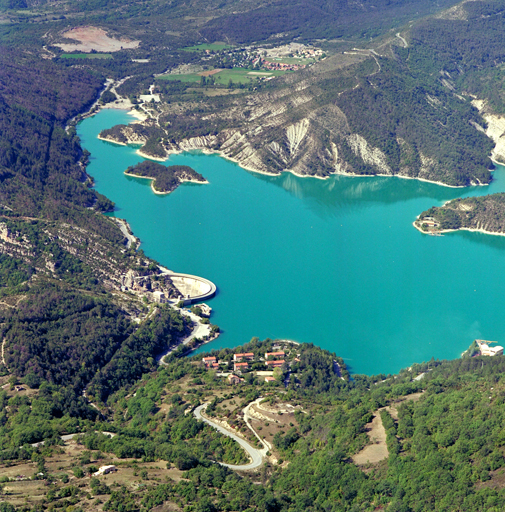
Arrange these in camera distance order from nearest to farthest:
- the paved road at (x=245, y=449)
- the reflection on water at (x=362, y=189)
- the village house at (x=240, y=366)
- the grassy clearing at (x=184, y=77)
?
the paved road at (x=245, y=449) < the village house at (x=240, y=366) < the reflection on water at (x=362, y=189) < the grassy clearing at (x=184, y=77)

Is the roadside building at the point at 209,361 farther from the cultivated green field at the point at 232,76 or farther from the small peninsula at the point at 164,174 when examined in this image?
the cultivated green field at the point at 232,76

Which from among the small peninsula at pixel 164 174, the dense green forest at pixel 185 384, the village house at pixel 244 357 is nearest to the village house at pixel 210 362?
the dense green forest at pixel 185 384

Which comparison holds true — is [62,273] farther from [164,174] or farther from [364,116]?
[364,116]

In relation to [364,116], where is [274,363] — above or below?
below

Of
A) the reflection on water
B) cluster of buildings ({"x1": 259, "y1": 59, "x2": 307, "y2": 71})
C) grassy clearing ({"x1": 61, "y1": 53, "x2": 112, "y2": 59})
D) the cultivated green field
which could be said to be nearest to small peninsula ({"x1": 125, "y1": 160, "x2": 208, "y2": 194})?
the reflection on water

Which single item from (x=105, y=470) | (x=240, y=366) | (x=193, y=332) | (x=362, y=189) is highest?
(x=105, y=470)

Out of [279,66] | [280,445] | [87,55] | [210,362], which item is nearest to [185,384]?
[210,362]
